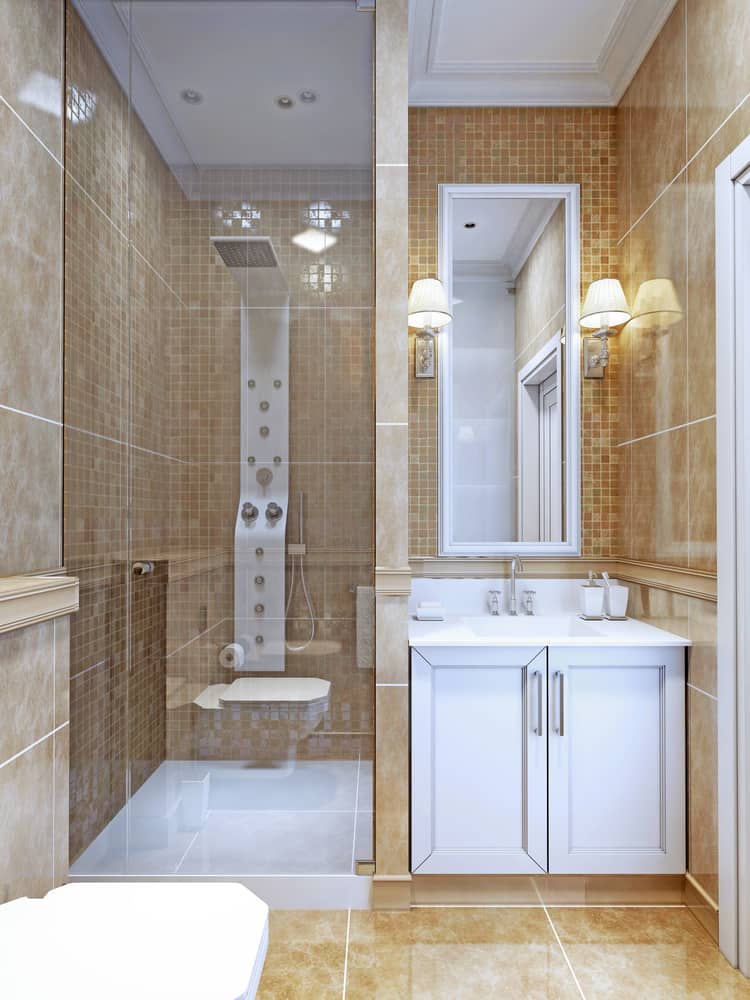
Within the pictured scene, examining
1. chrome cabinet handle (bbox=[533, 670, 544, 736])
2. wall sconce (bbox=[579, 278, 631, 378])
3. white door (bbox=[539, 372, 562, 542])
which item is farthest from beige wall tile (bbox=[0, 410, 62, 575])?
wall sconce (bbox=[579, 278, 631, 378])

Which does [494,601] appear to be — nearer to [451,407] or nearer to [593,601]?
[593,601]

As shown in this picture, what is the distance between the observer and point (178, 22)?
1918 mm

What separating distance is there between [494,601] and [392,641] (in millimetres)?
678

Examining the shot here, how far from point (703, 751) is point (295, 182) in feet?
6.69

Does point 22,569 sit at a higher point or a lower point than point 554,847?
higher

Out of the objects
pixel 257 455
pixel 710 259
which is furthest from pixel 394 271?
pixel 710 259

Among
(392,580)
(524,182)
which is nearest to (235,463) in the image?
(392,580)

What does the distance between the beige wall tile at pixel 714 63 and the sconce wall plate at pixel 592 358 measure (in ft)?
2.38

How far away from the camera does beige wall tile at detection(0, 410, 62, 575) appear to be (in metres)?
1.54

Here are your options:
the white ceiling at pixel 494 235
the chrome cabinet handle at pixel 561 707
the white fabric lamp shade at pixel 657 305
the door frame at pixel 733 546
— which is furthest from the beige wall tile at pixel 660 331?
the chrome cabinet handle at pixel 561 707

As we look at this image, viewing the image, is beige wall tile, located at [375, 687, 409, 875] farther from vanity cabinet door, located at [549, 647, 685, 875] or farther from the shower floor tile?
vanity cabinet door, located at [549, 647, 685, 875]

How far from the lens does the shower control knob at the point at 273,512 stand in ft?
6.50

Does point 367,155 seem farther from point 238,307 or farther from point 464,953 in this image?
point 464,953

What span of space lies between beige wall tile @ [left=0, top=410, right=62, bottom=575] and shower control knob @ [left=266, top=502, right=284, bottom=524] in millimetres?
567
